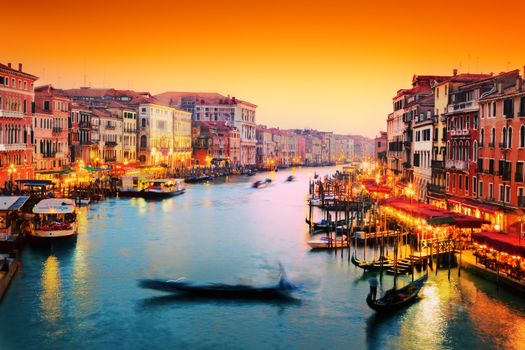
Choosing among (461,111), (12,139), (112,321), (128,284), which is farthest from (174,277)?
(12,139)

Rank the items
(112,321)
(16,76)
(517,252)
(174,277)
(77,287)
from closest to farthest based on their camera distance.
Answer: (112,321)
(517,252)
(77,287)
(174,277)
(16,76)

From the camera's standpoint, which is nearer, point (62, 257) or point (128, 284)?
point (128, 284)

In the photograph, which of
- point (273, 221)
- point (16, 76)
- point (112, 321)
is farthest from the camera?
point (16, 76)

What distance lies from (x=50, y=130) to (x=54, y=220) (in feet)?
58.1

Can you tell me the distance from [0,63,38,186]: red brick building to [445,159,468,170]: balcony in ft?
61.4

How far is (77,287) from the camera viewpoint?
15.8 meters

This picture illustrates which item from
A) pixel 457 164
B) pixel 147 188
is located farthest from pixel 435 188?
pixel 147 188

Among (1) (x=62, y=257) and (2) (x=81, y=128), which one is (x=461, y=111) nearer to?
(1) (x=62, y=257)

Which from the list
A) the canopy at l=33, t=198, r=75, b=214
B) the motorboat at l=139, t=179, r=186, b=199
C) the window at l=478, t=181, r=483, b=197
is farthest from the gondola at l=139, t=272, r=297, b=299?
the motorboat at l=139, t=179, r=186, b=199

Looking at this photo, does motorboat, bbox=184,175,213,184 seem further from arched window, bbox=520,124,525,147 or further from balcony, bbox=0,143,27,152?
arched window, bbox=520,124,525,147

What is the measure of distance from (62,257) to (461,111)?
45.4 feet

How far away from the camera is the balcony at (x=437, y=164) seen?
25.2 m

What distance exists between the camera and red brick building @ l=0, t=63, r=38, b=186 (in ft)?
98.2

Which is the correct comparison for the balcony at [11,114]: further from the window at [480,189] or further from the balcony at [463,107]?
the window at [480,189]
